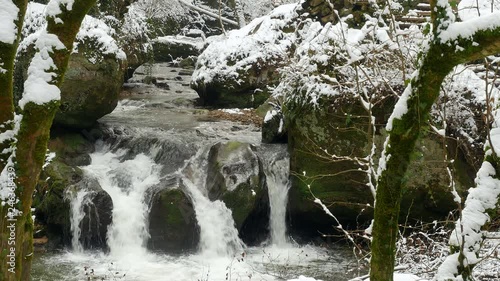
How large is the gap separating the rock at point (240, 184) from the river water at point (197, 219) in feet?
0.53

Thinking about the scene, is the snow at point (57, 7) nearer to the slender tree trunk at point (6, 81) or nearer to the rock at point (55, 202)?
the slender tree trunk at point (6, 81)

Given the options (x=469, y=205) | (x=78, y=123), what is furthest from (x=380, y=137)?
(x=78, y=123)

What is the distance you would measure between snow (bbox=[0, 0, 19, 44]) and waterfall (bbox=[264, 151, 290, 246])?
23.1 ft

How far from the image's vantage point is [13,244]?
300 cm

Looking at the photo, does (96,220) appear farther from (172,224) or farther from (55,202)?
(172,224)

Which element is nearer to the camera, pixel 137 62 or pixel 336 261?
pixel 336 261

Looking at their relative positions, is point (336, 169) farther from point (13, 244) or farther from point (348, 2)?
point (13, 244)

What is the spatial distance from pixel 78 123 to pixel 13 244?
779 centimetres

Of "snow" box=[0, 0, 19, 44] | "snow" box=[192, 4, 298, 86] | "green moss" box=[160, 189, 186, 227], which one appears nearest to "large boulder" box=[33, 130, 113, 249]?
"green moss" box=[160, 189, 186, 227]

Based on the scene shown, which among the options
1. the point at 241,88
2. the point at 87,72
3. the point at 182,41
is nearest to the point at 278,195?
the point at 87,72

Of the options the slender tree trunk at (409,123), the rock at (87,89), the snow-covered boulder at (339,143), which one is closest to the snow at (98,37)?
the rock at (87,89)

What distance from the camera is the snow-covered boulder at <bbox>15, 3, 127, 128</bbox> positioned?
1000 centimetres

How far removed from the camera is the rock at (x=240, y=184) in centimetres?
898

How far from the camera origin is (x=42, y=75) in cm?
297
